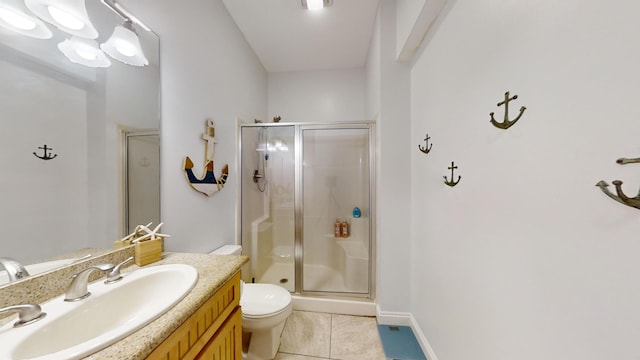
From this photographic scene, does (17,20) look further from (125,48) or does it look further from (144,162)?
(144,162)

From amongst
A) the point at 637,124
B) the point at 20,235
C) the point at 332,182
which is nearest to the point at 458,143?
the point at 637,124

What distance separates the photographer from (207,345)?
2.65 ft

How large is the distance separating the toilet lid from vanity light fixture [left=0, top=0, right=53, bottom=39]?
1.65m

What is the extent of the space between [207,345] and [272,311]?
66cm

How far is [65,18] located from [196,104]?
0.73 meters

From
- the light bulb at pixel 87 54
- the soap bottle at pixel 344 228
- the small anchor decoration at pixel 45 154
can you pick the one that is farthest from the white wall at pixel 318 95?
the small anchor decoration at pixel 45 154

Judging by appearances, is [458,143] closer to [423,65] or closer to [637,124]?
[637,124]

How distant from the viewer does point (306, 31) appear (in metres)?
2.18

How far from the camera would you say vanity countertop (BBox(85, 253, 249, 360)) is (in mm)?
497

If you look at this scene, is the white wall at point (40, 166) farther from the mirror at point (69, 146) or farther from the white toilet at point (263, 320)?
the white toilet at point (263, 320)

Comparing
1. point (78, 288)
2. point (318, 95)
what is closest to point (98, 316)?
point (78, 288)

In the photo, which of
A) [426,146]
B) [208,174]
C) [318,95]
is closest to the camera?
[426,146]

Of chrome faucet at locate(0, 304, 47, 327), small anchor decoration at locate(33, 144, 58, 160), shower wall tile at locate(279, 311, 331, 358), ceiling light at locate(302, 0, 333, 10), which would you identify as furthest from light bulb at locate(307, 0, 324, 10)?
shower wall tile at locate(279, 311, 331, 358)

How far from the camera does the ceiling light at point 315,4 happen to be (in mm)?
1761
